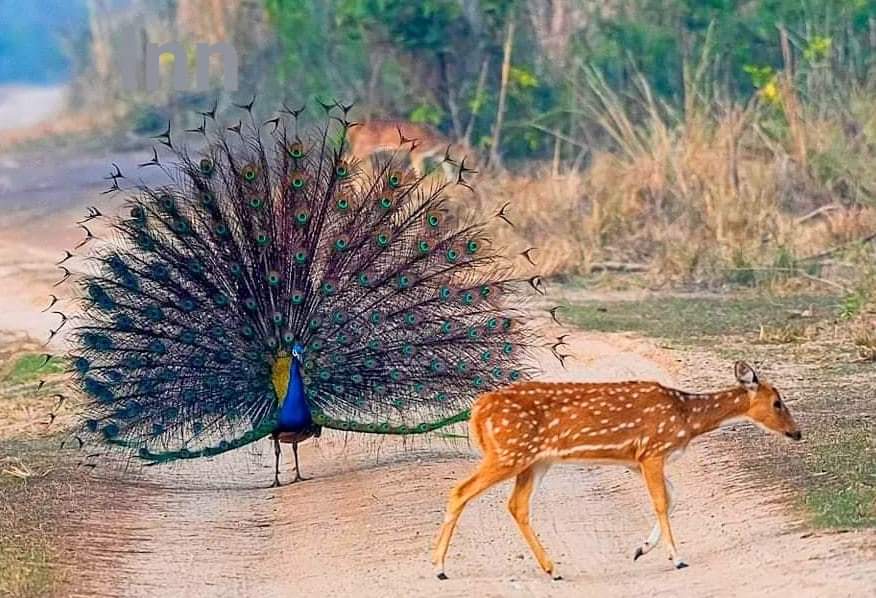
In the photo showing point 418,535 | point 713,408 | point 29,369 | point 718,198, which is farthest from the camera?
point 718,198

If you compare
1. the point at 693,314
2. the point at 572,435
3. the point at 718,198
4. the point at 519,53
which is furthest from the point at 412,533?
the point at 519,53

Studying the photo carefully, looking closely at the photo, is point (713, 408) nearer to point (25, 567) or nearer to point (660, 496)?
point (660, 496)

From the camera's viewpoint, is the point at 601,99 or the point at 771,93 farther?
the point at 601,99

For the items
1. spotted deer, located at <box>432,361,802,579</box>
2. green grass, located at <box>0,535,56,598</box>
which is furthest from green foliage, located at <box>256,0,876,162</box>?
spotted deer, located at <box>432,361,802,579</box>

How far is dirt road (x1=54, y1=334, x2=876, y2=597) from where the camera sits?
739cm

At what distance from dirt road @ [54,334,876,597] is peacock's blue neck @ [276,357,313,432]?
0.41 metres

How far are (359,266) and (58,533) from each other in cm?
206

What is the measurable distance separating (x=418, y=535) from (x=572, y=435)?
128cm

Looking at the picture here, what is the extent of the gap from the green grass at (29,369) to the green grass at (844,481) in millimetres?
6006

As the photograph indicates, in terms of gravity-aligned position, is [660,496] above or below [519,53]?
above

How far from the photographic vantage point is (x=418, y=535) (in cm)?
834

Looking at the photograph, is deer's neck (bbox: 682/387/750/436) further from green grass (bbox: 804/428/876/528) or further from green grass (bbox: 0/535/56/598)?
green grass (bbox: 0/535/56/598)

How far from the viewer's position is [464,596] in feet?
23.5

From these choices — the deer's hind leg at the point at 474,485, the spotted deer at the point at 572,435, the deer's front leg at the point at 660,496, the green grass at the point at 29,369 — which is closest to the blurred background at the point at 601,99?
the green grass at the point at 29,369
